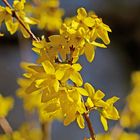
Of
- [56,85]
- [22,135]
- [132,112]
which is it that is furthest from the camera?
[132,112]

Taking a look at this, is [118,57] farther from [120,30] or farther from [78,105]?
[78,105]

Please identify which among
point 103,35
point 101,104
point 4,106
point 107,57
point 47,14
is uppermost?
point 103,35

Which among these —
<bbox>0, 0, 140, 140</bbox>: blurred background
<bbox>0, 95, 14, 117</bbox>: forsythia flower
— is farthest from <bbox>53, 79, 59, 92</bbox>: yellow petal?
<bbox>0, 0, 140, 140</bbox>: blurred background

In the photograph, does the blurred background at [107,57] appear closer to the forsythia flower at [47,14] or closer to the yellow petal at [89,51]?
the forsythia flower at [47,14]

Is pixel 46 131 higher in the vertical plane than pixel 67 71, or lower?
lower

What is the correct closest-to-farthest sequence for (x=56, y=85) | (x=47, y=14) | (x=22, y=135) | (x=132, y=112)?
(x=56, y=85) → (x=22, y=135) → (x=47, y=14) → (x=132, y=112)

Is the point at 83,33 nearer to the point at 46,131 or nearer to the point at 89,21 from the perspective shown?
the point at 89,21

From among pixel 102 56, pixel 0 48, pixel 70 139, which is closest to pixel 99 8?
pixel 102 56

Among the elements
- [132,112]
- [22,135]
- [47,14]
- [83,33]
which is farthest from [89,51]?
[132,112]
